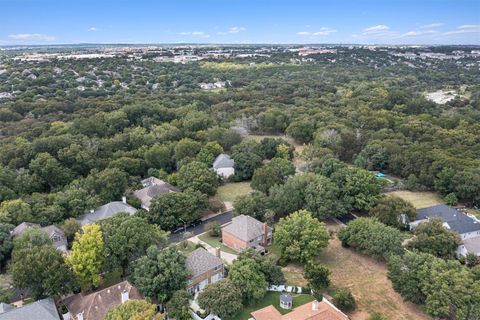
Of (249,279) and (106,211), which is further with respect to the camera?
(106,211)

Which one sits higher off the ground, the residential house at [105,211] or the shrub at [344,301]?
the residential house at [105,211]

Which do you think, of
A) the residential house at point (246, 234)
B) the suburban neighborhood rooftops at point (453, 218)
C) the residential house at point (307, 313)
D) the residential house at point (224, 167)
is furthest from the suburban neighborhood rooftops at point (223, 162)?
the residential house at point (307, 313)

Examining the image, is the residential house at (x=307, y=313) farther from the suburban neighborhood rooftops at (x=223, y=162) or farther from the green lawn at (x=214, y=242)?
the suburban neighborhood rooftops at (x=223, y=162)

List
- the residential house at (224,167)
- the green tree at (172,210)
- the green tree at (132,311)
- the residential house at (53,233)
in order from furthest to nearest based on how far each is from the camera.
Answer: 1. the residential house at (224,167)
2. the green tree at (172,210)
3. the residential house at (53,233)
4. the green tree at (132,311)

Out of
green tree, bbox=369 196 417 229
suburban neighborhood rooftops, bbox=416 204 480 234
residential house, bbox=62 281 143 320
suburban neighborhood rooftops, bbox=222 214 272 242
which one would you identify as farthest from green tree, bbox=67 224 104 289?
suburban neighborhood rooftops, bbox=416 204 480 234

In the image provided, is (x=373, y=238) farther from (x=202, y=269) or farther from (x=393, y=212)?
(x=202, y=269)

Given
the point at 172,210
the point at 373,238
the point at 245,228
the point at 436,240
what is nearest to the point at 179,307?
the point at 245,228
